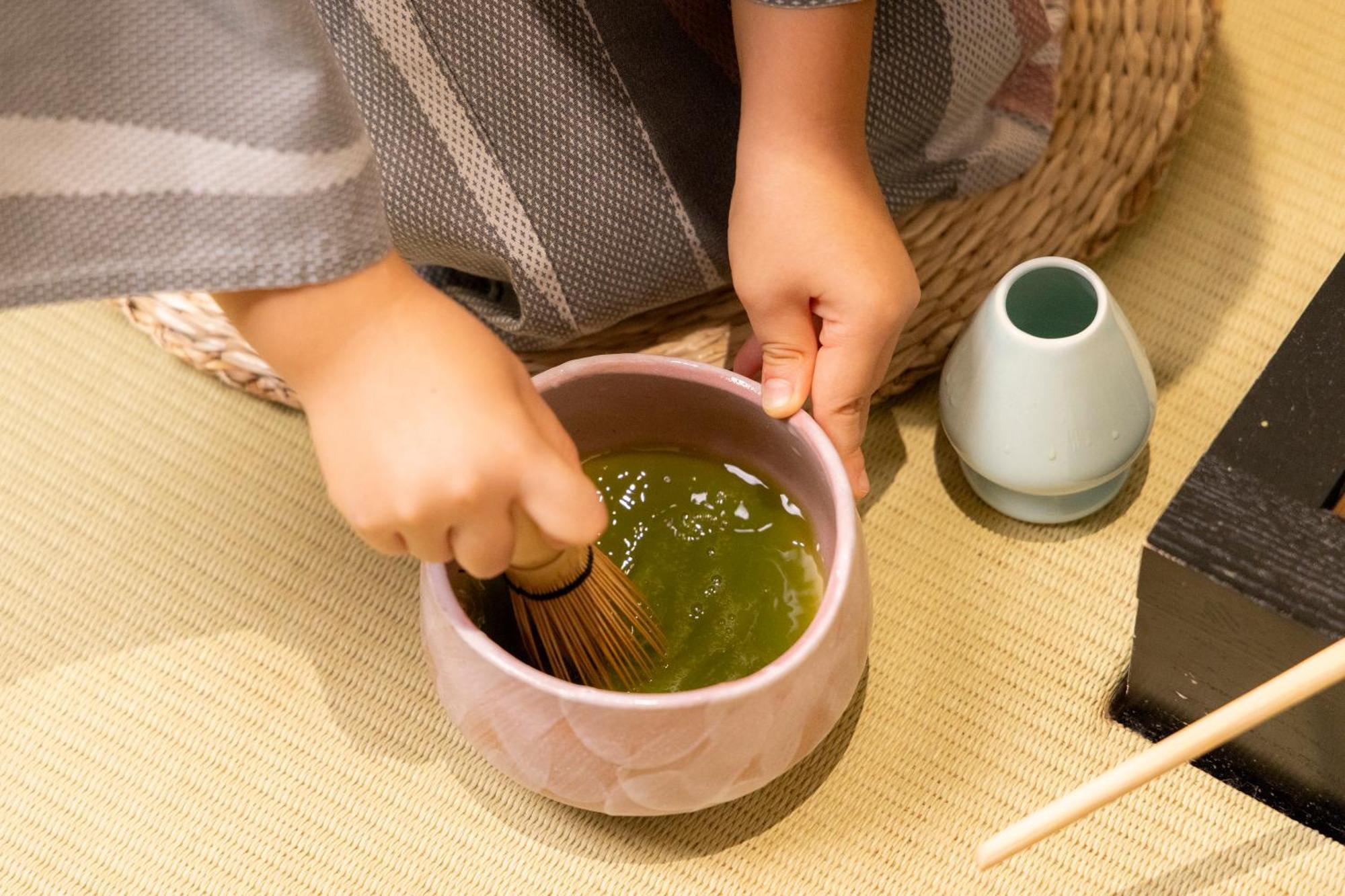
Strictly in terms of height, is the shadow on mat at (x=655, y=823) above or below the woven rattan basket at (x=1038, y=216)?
below

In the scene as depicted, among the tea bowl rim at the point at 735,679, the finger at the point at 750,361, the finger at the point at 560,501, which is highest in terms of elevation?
the finger at the point at 560,501

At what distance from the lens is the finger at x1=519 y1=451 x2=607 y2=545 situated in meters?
0.43

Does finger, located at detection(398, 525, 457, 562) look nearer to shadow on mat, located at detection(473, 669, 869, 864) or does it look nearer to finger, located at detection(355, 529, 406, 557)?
finger, located at detection(355, 529, 406, 557)

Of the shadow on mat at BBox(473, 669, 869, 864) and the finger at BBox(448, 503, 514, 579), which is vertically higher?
the finger at BBox(448, 503, 514, 579)

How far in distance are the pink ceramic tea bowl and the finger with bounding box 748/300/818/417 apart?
0.04ft

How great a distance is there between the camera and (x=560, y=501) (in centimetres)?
43

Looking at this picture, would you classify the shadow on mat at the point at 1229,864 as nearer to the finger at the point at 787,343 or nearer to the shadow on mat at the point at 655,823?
the shadow on mat at the point at 655,823

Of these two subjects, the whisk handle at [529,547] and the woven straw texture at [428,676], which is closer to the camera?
the whisk handle at [529,547]

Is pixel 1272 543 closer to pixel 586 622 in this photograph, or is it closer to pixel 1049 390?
pixel 1049 390

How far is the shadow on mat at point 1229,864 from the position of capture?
0.56m

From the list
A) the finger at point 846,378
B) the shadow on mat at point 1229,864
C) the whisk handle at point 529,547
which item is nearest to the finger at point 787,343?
the finger at point 846,378

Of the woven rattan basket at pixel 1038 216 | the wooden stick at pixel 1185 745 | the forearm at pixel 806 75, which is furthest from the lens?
the woven rattan basket at pixel 1038 216

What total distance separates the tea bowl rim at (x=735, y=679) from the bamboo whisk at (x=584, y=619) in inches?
1.0

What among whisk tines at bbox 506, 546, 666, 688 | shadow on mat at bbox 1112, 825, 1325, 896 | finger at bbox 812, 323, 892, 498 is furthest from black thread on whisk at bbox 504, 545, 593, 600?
shadow on mat at bbox 1112, 825, 1325, 896
